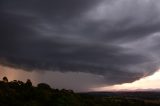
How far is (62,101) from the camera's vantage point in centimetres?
12225

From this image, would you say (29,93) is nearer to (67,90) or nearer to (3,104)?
(3,104)

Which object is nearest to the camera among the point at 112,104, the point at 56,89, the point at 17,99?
the point at 17,99

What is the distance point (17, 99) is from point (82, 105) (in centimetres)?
2481

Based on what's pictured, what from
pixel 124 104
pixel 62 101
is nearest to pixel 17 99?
pixel 62 101

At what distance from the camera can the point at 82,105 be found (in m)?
135

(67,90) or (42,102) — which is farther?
(67,90)

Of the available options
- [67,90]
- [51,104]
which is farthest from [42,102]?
[67,90]

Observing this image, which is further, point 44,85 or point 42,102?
point 44,85

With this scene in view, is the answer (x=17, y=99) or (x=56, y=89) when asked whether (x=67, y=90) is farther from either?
(x=17, y=99)

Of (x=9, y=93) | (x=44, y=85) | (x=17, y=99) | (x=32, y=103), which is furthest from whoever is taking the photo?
(x=44, y=85)

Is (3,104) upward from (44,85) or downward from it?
downward

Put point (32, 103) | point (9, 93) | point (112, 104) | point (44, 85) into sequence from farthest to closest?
point (44, 85) → point (112, 104) → point (9, 93) → point (32, 103)

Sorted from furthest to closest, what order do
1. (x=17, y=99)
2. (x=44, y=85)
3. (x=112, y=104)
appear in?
(x=44, y=85)
(x=112, y=104)
(x=17, y=99)

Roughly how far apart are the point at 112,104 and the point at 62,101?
43803 millimetres
